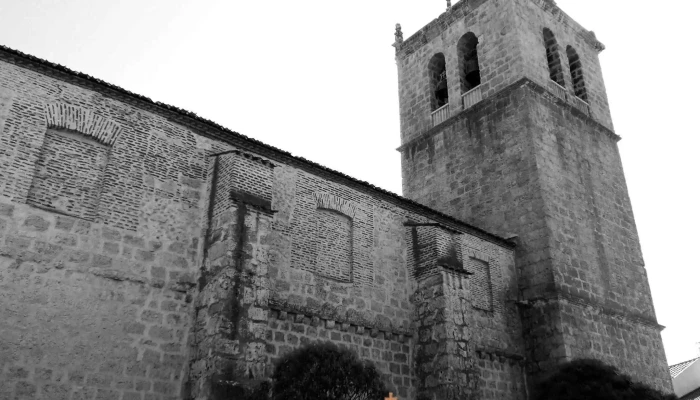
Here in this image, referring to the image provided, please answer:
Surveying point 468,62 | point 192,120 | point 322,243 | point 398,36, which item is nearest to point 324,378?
point 322,243

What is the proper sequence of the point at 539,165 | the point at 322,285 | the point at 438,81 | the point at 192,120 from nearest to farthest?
1. the point at 192,120
2. the point at 322,285
3. the point at 539,165
4. the point at 438,81

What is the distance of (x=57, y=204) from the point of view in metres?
8.39

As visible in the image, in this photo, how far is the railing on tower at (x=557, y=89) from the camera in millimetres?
17781

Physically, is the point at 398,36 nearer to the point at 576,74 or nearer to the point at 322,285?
the point at 576,74

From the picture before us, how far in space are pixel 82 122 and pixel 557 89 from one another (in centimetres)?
1423

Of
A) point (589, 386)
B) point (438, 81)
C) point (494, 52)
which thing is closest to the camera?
point (589, 386)

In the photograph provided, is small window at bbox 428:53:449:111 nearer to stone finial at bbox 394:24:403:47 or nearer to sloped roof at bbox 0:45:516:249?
stone finial at bbox 394:24:403:47

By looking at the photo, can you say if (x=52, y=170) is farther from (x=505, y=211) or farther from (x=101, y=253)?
(x=505, y=211)

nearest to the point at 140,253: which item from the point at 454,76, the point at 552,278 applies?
the point at 552,278

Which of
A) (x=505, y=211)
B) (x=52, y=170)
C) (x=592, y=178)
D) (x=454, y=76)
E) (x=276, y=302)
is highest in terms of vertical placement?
(x=454, y=76)

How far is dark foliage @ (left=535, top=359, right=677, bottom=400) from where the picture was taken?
9281 mm

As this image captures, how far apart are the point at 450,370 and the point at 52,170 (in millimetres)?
7728

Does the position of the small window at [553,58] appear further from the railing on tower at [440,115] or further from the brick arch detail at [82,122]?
the brick arch detail at [82,122]

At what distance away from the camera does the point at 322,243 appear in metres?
11.4
